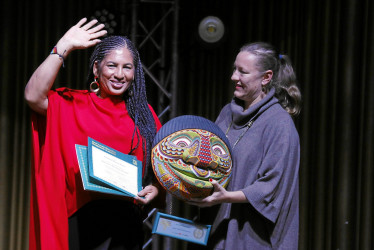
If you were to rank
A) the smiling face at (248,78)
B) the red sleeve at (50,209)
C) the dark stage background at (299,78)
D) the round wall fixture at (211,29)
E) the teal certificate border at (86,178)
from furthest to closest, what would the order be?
the round wall fixture at (211,29)
the dark stage background at (299,78)
the smiling face at (248,78)
the red sleeve at (50,209)
the teal certificate border at (86,178)

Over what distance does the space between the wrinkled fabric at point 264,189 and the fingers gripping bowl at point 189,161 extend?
12 cm

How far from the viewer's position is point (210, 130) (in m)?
1.83

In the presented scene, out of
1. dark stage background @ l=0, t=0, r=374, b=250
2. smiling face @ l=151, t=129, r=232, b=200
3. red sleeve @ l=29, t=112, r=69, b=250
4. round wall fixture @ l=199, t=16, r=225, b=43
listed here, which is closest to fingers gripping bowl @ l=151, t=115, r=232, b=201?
smiling face @ l=151, t=129, r=232, b=200

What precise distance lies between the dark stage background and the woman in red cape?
2.21 meters

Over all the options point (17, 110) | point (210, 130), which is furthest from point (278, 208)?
point (17, 110)

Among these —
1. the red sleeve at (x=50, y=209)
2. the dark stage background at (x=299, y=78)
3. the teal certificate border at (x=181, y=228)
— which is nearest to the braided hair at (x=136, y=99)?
the teal certificate border at (x=181, y=228)

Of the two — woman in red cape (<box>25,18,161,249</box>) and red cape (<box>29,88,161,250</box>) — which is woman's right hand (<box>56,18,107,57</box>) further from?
red cape (<box>29,88,161,250</box>)

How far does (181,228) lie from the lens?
1.84 metres

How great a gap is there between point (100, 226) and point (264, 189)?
64 cm

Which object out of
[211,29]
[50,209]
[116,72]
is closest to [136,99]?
[116,72]

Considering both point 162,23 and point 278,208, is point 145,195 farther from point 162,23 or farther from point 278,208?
point 162,23

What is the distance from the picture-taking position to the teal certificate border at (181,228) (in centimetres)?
182

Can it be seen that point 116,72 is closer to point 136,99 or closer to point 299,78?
point 136,99

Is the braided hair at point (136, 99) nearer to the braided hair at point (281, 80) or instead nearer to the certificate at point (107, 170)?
the certificate at point (107, 170)
